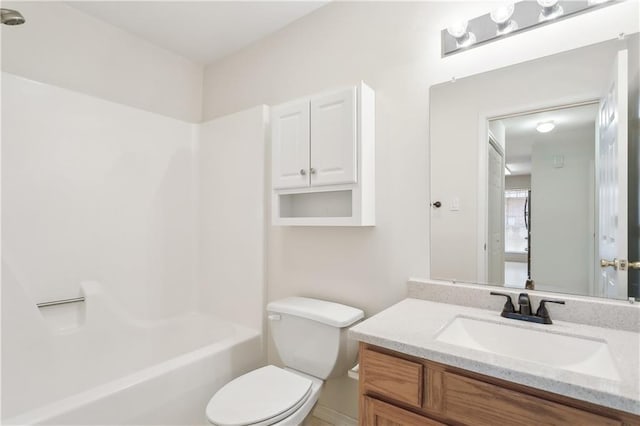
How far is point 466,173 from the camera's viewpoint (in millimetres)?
1470

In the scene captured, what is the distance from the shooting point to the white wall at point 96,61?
73.5 inches

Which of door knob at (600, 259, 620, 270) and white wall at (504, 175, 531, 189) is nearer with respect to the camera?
door knob at (600, 259, 620, 270)

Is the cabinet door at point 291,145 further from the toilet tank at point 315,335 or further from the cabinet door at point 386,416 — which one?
the cabinet door at point 386,416

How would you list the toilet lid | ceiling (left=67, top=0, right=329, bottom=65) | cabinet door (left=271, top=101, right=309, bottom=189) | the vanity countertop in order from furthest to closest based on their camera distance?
ceiling (left=67, top=0, right=329, bottom=65) → cabinet door (left=271, top=101, right=309, bottom=189) → the toilet lid → the vanity countertop

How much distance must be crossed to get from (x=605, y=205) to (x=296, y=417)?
1491mm

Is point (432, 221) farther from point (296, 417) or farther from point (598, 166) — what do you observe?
point (296, 417)

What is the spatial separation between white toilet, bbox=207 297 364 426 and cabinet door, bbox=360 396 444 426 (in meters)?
0.41

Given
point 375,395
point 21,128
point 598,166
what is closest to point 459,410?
point 375,395

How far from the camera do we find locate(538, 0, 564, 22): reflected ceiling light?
A: 1228 millimetres

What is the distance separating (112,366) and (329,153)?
189cm

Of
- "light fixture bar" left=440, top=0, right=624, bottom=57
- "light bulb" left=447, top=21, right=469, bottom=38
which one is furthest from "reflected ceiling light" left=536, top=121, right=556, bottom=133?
"light bulb" left=447, top=21, right=469, bottom=38

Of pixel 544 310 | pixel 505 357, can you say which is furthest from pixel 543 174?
pixel 505 357

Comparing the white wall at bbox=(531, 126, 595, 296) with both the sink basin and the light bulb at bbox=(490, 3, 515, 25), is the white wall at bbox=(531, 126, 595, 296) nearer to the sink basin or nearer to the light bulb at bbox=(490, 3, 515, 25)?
the sink basin

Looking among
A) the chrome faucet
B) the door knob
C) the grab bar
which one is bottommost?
the grab bar
